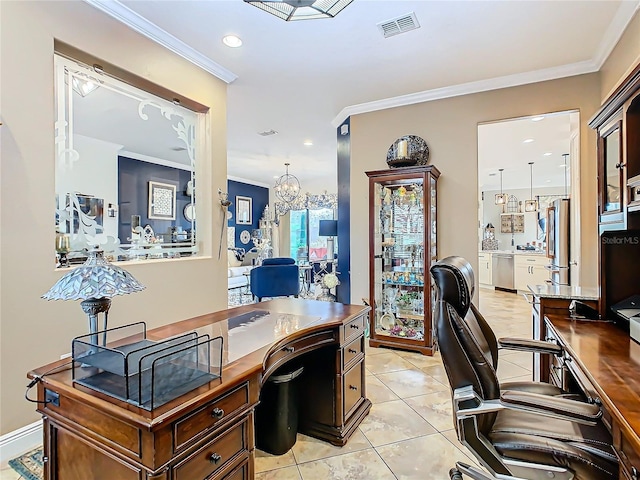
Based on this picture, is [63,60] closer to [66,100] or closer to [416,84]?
[66,100]

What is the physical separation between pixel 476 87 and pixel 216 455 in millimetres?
4064

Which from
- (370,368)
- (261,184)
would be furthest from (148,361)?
(261,184)

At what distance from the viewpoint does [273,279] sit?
589 cm

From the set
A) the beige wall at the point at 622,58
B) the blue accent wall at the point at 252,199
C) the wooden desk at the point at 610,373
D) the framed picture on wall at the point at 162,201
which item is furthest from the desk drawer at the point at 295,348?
the blue accent wall at the point at 252,199

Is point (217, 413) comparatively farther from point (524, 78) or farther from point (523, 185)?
point (523, 185)

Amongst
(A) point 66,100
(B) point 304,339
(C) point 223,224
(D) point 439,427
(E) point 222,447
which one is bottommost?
(D) point 439,427

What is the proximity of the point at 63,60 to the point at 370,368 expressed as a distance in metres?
3.50

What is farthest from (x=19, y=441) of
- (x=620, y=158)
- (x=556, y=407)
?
(x=620, y=158)

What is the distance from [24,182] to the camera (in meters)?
2.06

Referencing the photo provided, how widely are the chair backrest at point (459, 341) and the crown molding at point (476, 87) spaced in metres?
3.01

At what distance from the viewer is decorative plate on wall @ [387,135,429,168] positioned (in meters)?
3.99

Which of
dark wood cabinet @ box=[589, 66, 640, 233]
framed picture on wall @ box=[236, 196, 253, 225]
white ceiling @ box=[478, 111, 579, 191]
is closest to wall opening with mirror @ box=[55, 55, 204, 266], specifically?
dark wood cabinet @ box=[589, 66, 640, 233]

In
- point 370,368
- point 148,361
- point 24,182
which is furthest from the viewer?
point 370,368

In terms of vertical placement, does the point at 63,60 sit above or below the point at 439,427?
above
